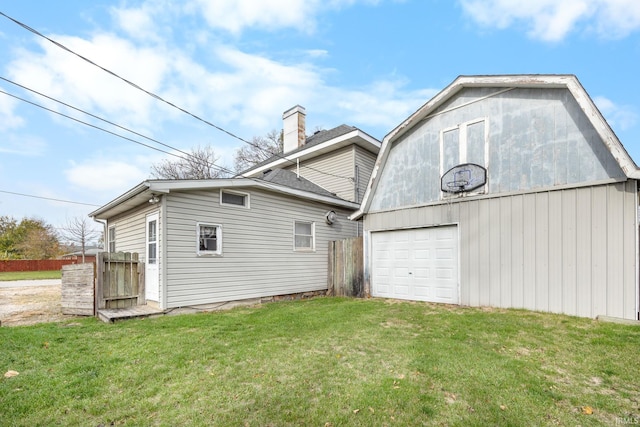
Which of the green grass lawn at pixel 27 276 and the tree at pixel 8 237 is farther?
the tree at pixel 8 237

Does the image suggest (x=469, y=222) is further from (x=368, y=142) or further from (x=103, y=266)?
(x=103, y=266)

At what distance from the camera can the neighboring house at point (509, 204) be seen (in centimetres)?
543

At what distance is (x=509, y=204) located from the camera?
6.63 meters

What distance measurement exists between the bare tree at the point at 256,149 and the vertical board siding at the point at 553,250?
21707 millimetres

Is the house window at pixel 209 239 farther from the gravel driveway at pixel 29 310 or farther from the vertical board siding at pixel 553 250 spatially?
the vertical board siding at pixel 553 250

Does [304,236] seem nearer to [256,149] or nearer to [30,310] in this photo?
[30,310]

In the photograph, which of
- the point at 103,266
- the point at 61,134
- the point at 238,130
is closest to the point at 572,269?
the point at 103,266

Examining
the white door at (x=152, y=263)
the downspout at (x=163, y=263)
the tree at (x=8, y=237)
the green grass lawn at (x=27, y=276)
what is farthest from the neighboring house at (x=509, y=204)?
the tree at (x=8, y=237)

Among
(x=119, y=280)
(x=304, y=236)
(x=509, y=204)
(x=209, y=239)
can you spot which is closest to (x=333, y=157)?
(x=304, y=236)

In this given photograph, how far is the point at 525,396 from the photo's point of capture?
2848 mm

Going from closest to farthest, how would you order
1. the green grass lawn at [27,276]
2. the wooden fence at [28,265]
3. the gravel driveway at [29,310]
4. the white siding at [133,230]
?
the gravel driveway at [29,310], the white siding at [133,230], the green grass lawn at [27,276], the wooden fence at [28,265]

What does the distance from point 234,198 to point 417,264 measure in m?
5.29

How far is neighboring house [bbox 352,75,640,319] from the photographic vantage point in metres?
5.43

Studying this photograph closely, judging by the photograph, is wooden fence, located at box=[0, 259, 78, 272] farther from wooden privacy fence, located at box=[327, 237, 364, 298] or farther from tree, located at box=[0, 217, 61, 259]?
wooden privacy fence, located at box=[327, 237, 364, 298]
